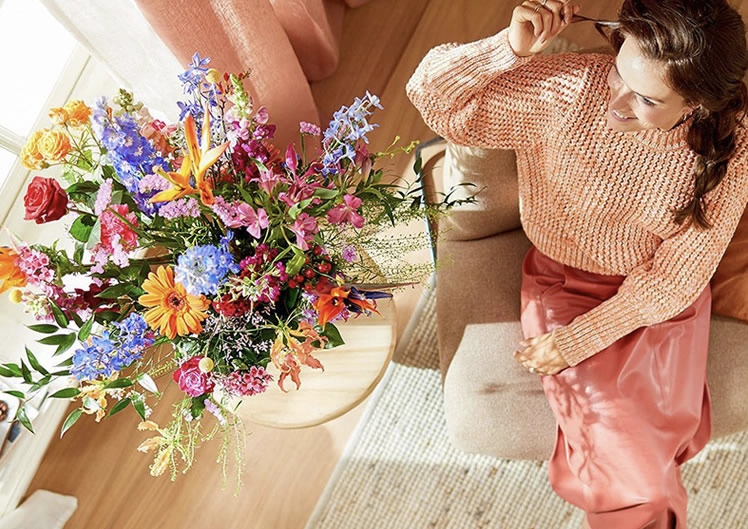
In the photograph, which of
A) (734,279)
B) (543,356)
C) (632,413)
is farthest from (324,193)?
(734,279)

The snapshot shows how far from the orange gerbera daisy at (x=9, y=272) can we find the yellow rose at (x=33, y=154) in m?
0.13

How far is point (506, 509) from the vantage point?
1.98 m

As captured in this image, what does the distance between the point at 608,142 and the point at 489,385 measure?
0.64 meters

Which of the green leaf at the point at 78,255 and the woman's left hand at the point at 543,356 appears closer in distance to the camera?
the green leaf at the point at 78,255

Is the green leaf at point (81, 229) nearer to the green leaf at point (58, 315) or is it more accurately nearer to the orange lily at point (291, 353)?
the green leaf at point (58, 315)

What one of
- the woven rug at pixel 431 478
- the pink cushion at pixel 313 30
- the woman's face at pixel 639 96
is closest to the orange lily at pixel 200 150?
the woman's face at pixel 639 96

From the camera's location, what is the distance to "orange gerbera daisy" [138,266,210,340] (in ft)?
3.09

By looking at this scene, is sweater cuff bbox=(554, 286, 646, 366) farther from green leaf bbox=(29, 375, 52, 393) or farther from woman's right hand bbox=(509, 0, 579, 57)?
green leaf bbox=(29, 375, 52, 393)

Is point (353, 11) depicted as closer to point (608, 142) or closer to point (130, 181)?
point (608, 142)

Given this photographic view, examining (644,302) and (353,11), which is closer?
(644,302)

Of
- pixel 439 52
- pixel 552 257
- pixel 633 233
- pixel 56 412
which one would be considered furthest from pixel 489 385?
pixel 56 412

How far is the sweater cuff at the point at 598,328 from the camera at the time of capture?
147 cm

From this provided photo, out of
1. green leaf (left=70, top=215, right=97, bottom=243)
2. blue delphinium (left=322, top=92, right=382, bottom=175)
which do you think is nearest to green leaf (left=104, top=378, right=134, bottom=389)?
green leaf (left=70, top=215, right=97, bottom=243)

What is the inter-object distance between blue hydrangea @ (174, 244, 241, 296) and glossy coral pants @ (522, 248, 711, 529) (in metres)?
0.91
